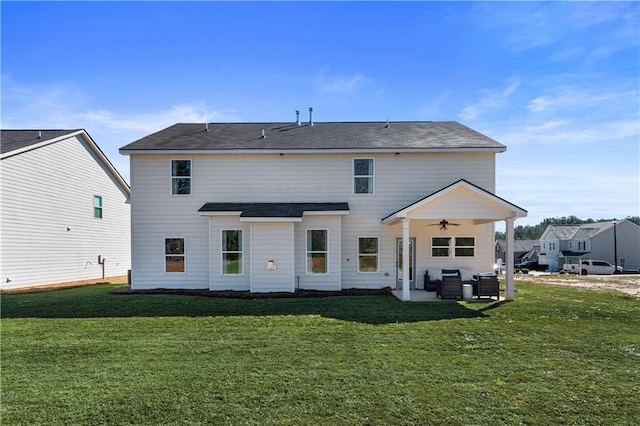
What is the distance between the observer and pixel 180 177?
48.8ft

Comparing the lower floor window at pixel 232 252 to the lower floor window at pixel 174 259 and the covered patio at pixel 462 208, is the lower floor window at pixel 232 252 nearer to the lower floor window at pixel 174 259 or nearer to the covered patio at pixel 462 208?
the lower floor window at pixel 174 259

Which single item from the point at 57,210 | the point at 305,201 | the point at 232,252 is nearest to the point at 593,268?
the point at 305,201

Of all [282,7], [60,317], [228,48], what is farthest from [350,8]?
[60,317]

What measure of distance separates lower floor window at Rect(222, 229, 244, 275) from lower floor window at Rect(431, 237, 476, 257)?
753 centimetres

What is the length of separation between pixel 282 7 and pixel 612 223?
172 ft

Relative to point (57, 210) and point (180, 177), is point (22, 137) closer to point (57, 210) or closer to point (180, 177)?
point (57, 210)

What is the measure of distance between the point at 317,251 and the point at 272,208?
2345 millimetres

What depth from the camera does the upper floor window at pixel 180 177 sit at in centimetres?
1488

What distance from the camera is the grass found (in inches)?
175

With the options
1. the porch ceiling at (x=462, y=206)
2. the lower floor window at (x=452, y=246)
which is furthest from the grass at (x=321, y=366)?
the lower floor window at (x=452, y=246)

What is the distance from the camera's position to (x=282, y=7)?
1155 centimetres

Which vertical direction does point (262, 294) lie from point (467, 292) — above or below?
below

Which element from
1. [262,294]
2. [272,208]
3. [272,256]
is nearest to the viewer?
[262,294]

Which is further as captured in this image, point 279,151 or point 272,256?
point 279,151
